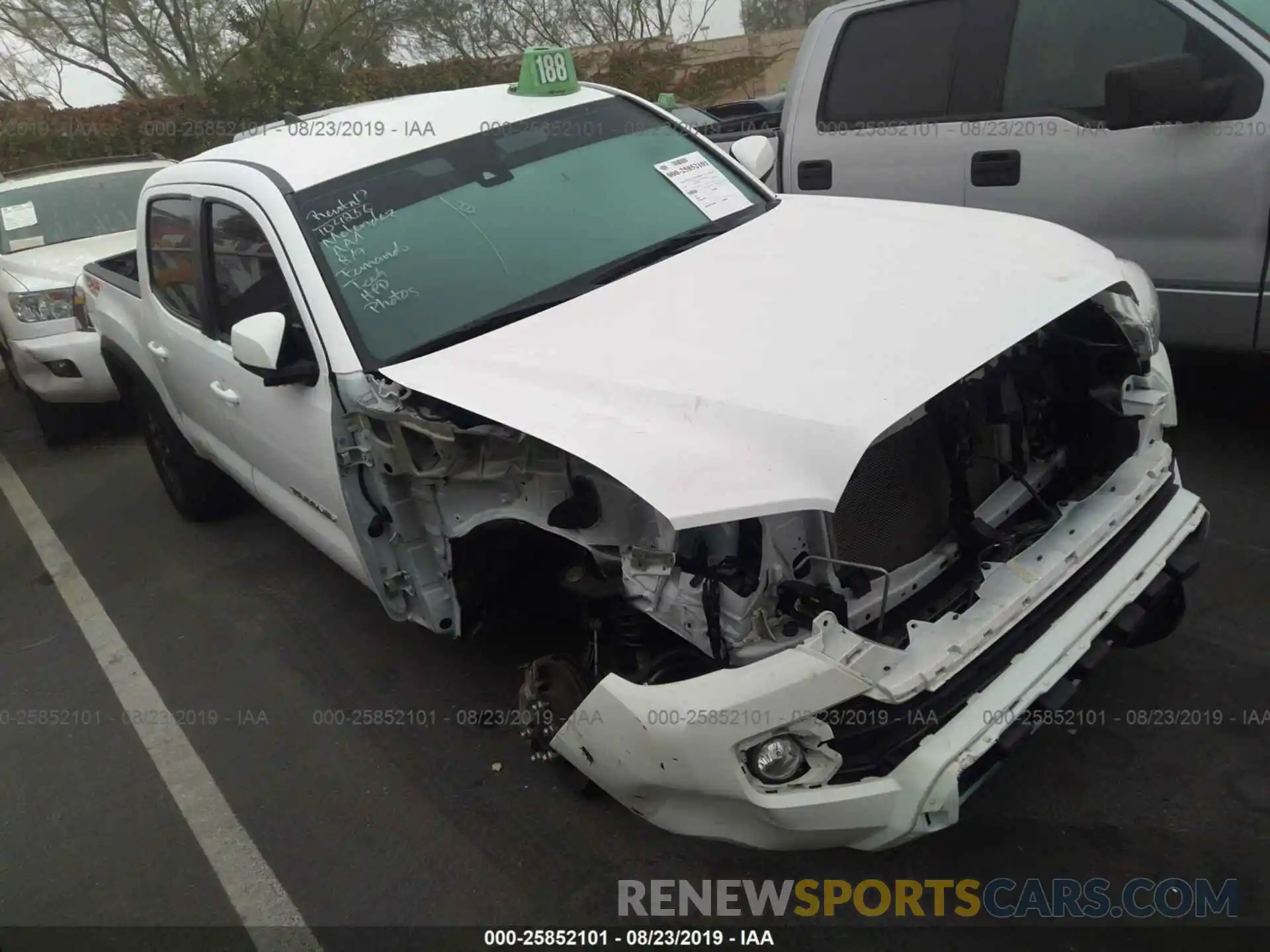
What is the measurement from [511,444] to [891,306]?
103cm

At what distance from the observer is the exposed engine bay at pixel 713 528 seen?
7.11ft

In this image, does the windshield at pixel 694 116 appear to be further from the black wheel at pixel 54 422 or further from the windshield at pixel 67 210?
the black wheel at pixel 54 422

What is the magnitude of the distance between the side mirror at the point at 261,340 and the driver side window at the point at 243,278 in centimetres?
11

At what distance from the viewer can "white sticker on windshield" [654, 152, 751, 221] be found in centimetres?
348

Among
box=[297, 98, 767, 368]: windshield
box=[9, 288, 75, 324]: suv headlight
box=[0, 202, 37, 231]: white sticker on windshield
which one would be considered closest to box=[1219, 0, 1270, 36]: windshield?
box=[297, 98, 767, 368]: windshield

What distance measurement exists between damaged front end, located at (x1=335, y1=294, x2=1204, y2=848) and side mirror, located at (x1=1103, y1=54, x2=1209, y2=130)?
134 centimetres

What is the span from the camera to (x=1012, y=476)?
267 cm

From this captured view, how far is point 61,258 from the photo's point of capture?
6.62 m

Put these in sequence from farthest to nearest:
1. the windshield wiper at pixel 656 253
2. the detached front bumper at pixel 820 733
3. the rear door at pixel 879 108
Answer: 1. the rear door at pixel 879 108
2. the windshield wiper at pixel 656 253
3. the detached front bumper at pixel 820 733

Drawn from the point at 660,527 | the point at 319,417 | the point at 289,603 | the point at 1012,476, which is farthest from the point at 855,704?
the point at 289,603

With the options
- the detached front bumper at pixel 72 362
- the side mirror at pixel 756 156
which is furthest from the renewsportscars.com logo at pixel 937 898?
the detached front bumper at pixel 72 362

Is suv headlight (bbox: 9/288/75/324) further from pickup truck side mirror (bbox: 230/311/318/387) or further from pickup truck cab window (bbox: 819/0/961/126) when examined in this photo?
pickup truck cab window (bbox: 819/0/961/126)

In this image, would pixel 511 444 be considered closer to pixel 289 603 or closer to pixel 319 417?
pixel 319 417

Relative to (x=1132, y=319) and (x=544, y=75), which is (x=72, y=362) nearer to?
(x=544, y=75)
